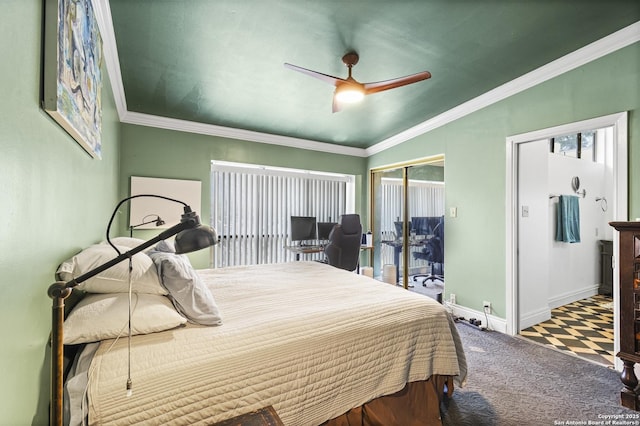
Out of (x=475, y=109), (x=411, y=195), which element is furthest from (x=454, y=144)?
(x=411, y=195)

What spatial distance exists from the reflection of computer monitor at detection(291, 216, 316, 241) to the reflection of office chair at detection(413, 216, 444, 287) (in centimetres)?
182

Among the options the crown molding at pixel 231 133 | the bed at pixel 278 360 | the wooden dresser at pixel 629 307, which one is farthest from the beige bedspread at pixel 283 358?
the crown molding at pixel 231 133

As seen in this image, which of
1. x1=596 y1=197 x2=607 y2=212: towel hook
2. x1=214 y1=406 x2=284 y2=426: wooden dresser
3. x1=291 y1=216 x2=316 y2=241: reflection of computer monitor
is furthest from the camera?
x1=291 y1=216 x2=316 y2=241: reflection of computer monitor

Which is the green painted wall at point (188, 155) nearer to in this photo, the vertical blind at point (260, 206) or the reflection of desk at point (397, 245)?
the vertical blind at point (260, 206)

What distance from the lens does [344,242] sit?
4.06 metres

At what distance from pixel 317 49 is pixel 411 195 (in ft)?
9.61

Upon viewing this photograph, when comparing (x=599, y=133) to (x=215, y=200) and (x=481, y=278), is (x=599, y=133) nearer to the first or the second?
(x=481, y=278)

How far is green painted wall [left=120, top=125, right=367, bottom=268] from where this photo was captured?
356cm

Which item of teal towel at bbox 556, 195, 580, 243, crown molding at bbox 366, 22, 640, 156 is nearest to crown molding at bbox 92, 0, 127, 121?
crown molding at bbox 366, 22, 640, 156

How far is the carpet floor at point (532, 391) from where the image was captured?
183 cm

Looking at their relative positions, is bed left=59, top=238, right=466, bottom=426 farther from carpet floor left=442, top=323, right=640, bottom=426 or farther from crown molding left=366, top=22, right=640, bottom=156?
crown molding left=366, top=22, right=640, bottom=156

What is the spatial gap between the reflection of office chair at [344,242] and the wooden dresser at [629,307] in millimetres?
2650

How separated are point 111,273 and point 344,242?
10.0ft

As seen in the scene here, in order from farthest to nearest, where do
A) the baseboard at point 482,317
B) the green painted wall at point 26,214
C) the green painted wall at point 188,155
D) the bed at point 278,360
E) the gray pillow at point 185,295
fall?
the green painted wall at point 188,155 < the baseboard at point 482,317 < the gray pillow at point 185,295 < the bed at point 278,360 < the green painted wall at point 26,214
